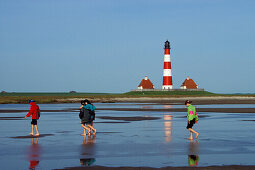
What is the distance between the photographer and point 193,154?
48.7 ft

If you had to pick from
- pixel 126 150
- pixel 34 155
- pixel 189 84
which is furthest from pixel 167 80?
pixel 34 155

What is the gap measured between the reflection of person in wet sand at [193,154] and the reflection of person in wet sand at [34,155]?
A: 177 inches

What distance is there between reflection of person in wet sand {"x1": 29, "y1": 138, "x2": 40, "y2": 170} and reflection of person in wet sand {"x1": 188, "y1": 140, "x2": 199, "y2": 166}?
4.50 m

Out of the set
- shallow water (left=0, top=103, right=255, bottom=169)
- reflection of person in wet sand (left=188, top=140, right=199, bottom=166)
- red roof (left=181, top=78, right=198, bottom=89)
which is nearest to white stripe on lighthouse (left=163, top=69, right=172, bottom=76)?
red roof (left=181, top=78, right=198, bottom=89)

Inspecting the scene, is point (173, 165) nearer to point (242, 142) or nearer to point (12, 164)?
point (12, 164)

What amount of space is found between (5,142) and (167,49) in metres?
94.8

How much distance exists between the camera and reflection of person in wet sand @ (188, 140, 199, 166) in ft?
43.2

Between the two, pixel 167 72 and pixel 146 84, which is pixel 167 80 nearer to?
pixel 167 72

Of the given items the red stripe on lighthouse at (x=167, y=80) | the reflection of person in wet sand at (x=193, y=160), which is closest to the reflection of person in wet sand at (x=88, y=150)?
the reflection of person in wet sand at (x=193, y=160)

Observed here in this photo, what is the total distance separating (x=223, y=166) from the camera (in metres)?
12.4

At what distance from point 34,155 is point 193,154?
5.25 metres

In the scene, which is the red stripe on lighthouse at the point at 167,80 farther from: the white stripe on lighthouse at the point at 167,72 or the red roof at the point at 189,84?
the red roof at the point at 189,84

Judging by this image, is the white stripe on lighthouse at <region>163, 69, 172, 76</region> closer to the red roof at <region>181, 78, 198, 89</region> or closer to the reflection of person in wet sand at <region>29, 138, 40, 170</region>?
the red roof at <region>181, 78, 198, 89</region>

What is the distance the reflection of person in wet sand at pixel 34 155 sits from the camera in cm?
1291
